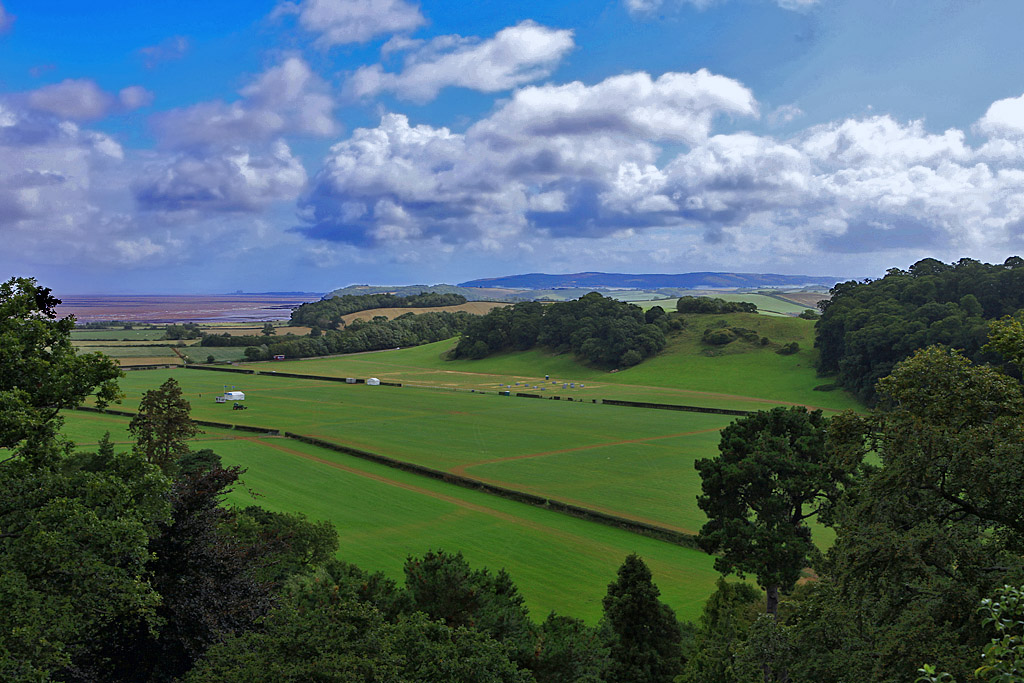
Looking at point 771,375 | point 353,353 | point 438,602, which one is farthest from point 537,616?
point 353,353

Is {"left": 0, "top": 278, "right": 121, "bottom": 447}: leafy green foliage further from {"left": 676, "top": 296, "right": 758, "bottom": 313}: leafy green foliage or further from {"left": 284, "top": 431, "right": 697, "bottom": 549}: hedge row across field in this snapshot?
{"left": 676, "top": 296, "right": 758, "bottom": 313}: leafy green foliage

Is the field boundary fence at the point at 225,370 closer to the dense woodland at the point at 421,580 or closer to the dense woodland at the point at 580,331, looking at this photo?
the dense woodland at the point at 580,331

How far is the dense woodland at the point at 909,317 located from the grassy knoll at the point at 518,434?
28.3 meters

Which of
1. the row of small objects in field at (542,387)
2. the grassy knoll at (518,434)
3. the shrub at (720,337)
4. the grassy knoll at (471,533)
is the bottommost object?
the grassy knoll at (471,533)

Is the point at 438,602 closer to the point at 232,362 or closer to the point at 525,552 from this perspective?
the point at 525,552

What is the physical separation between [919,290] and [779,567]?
10030 cm

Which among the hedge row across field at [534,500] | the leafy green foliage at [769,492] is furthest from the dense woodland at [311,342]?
the leafy green foliage at [769,492]

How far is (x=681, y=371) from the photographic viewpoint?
130 m

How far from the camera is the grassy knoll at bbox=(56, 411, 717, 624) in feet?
113

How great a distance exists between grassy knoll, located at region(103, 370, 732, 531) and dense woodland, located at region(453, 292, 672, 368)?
38672mm

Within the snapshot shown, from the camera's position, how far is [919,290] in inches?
4345

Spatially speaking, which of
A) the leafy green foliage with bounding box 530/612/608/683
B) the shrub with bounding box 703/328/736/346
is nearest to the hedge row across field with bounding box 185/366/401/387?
the shrub with bounding box 703/328/736/346

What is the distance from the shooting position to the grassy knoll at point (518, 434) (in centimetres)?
5303

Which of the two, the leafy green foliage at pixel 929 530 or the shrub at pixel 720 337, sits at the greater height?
the shrub at pixel 720 337
